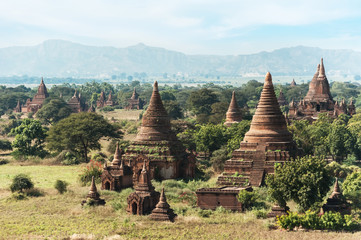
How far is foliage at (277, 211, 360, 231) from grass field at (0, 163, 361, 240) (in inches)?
25.9

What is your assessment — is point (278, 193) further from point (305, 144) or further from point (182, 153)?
point (305, 144)

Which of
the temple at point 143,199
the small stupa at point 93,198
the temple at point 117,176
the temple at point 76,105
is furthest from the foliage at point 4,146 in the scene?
the temple at point 76,105

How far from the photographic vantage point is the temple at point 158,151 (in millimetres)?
41719

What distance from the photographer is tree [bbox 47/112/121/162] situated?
192 ft

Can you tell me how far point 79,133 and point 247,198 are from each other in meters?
30.3

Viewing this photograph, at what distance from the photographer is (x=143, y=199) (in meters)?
31.5

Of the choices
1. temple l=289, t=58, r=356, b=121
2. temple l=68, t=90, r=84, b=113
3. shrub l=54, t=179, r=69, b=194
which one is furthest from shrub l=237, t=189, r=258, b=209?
temple l=68, t=90, r=84, b=113

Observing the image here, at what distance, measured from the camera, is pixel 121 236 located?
26766mm

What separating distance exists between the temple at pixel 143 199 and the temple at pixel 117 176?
710cm

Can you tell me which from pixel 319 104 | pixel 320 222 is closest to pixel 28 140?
pixel 320 222

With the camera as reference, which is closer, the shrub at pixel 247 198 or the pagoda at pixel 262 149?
the shrub at pixel 247 198

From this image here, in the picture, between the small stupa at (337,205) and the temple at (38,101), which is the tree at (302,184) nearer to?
the small stupa at (337,205)

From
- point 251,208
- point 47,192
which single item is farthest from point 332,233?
point 47,192

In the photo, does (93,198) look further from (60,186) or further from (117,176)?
(117,176)
